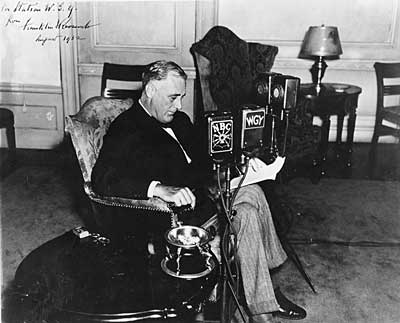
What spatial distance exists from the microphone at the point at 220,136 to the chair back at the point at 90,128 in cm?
70

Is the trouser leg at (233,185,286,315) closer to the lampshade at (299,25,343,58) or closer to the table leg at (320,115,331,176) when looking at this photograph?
the table leg at (320,115,331,176)

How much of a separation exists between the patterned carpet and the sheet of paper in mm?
554

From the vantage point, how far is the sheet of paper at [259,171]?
1.98m

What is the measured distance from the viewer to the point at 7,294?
2.09m

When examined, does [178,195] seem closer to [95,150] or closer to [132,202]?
[132,202]

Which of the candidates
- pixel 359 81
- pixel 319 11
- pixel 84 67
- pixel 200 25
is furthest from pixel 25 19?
pixel 359 81

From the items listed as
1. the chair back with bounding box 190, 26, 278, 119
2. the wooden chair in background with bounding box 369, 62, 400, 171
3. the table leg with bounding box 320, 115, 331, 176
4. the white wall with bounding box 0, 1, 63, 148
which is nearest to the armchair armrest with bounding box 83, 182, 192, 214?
the chair back with bounding box 190, 26, 278, 119

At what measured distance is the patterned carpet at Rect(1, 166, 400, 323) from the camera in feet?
7.08

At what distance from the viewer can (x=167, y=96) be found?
6.07 ft

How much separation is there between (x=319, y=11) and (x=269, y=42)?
45 cm

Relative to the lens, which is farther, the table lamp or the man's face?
the table lamp

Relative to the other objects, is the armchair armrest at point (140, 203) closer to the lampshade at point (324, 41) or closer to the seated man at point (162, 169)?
the seated man at point (162, 169)

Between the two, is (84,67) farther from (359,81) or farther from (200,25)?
(359,81)

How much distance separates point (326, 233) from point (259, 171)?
0.97 m
